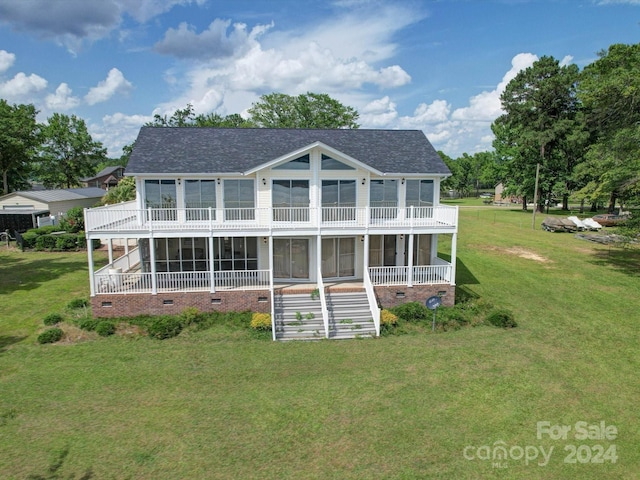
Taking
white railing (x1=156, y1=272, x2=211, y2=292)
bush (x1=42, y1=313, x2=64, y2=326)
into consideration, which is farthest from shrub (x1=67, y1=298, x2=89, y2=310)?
white railing (x1=156, y1=272, x2=211, y2=292)

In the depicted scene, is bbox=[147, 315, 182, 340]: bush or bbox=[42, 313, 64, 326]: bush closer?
bbox=[147, 315, 182, 340]: bush

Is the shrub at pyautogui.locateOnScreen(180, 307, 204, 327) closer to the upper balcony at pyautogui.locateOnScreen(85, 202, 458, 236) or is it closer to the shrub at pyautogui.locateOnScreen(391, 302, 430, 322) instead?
Answer: the upper balcony at pyautogui.locateOnScreen(85, 202, 458, 236)

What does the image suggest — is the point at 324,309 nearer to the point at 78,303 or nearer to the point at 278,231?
the point at 278,231

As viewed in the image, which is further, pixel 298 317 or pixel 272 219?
pixel 272 219

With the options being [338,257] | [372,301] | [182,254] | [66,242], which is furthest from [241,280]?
[66,242]

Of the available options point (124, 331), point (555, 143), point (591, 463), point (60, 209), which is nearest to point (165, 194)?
point (124, 331)

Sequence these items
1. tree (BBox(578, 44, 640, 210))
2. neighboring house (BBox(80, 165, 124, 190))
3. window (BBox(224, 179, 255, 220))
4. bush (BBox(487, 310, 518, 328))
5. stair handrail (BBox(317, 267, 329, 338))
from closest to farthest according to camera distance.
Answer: stair handrail (BBox(317, 267, 329, 338)) < bush (BBox(487, 310, 518, 328)) < window (BBox(224, 179, 255, 220)) < tree (BBox(578, 44, 640, 210)) < neighboring house (BBox(80, 165, 124, 190))
